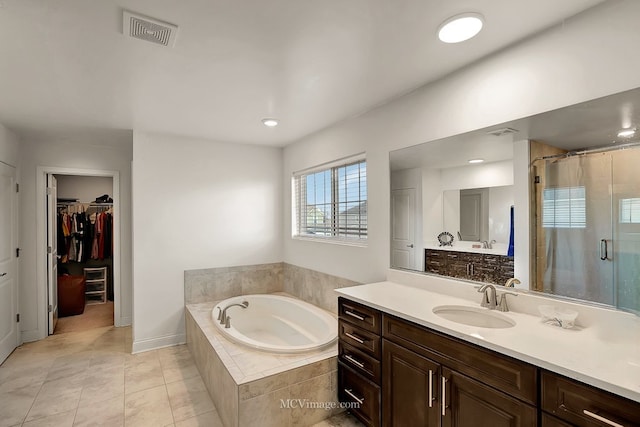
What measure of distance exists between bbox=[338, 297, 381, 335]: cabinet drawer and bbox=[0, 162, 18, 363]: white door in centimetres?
348

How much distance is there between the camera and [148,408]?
8.01ft

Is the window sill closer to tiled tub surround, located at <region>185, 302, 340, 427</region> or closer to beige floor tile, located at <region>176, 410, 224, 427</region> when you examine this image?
tiled tub surround, located at <region>185, 302, 340, 427</region>

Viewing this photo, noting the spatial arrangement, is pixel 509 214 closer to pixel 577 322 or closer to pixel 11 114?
pixel 577 322

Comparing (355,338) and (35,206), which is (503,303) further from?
(35,206)

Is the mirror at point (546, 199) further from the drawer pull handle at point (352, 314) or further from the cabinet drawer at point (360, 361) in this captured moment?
the cabinet drawer at point (360, 361)

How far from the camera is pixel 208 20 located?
1.55m

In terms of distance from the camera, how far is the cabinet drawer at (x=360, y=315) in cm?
202

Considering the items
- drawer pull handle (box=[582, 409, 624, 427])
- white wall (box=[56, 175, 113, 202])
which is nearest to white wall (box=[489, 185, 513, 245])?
drawer pull handle (box=[582, 409, 624, 427])

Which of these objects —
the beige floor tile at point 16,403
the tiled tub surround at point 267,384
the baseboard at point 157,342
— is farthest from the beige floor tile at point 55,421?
the baseboard at point 157,342

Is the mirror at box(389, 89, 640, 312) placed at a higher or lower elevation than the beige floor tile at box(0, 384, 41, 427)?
higher

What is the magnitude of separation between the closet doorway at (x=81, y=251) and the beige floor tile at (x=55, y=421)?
2.08 m

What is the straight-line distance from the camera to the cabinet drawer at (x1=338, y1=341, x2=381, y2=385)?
6.65 ft

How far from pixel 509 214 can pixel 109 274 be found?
20.9 feet

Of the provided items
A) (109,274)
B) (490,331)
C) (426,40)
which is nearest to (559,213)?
(490,331)
